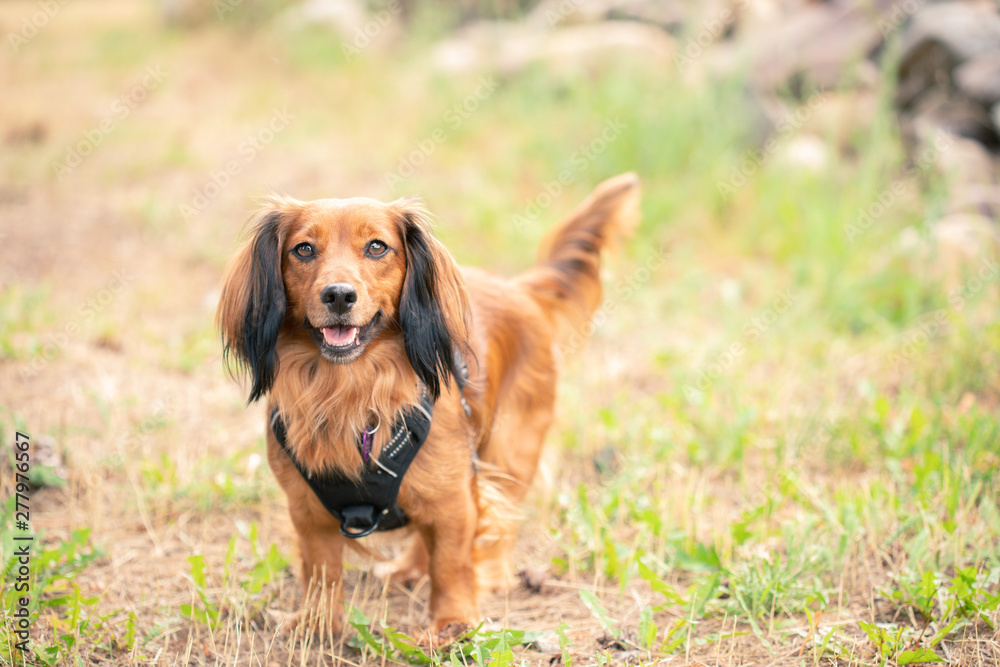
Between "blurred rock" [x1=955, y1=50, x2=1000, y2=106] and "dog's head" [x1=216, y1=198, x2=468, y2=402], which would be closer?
"dog's head" [x1=216, y1=198, x2=468, y2=402]

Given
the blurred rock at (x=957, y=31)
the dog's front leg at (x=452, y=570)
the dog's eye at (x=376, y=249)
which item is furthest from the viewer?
the blurred rock at (x=957, y=31)

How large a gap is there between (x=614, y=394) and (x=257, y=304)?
2.43 metres

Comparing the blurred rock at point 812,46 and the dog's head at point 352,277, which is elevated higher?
the blurred rock at point 812,46

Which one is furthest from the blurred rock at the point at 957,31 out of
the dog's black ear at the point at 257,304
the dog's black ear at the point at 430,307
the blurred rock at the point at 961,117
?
the dog's black ear at the point at 257,304

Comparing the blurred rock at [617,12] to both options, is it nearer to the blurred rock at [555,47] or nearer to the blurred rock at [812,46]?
the blurred rock at [555,47]

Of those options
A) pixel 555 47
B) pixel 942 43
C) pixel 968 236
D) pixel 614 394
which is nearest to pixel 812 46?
pixel 942 43

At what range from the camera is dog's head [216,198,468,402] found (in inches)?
89.8

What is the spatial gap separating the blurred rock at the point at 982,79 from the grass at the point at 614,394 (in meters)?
0.64

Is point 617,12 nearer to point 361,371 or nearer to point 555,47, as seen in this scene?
point 555,47

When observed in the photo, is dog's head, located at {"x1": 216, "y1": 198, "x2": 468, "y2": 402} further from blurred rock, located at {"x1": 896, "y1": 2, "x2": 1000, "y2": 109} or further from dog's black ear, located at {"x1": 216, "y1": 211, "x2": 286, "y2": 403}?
blurred rock, located at {"x1": 896, "y1": 2, "x2": 1000, "y2": 109}

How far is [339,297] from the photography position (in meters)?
2.13

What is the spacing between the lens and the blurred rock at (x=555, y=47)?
814 centimetres

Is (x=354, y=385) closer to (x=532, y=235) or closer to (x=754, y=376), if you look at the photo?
(x=754, y=376)

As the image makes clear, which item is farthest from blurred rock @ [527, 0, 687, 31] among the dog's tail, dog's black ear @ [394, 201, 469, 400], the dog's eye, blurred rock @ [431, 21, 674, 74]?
the dog's eye
